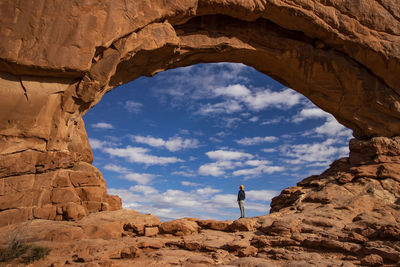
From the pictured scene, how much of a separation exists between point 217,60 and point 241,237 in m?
9.41

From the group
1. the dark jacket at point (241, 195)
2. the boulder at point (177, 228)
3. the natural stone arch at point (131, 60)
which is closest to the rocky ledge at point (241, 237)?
the boulder at point (177, 228)

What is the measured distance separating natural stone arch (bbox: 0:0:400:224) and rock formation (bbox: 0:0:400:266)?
4 cm

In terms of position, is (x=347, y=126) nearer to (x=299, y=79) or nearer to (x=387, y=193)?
(x=299, y=79)

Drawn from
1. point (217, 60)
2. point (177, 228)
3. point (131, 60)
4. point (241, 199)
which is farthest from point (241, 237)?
point (217, 60)

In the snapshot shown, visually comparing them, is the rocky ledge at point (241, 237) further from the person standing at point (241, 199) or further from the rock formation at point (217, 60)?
the person standing at point (241, 199)

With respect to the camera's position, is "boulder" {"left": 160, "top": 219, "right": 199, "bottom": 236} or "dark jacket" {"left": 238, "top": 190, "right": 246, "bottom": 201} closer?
"boulder" {"left": 160, "top": 219, "right": 199, "bottom": 236}

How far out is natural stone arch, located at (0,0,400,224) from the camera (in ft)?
31.3

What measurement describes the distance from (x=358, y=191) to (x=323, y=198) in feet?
5.51

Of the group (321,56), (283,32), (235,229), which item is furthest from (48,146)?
(321,56)

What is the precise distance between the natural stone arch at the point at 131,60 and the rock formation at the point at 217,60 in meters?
0.04

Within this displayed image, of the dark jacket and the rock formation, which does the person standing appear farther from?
the rock formation

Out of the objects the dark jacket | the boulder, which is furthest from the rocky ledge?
the dark jacket

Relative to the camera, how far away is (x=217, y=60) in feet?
49.8

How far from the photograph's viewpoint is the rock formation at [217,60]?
878 centimetres
